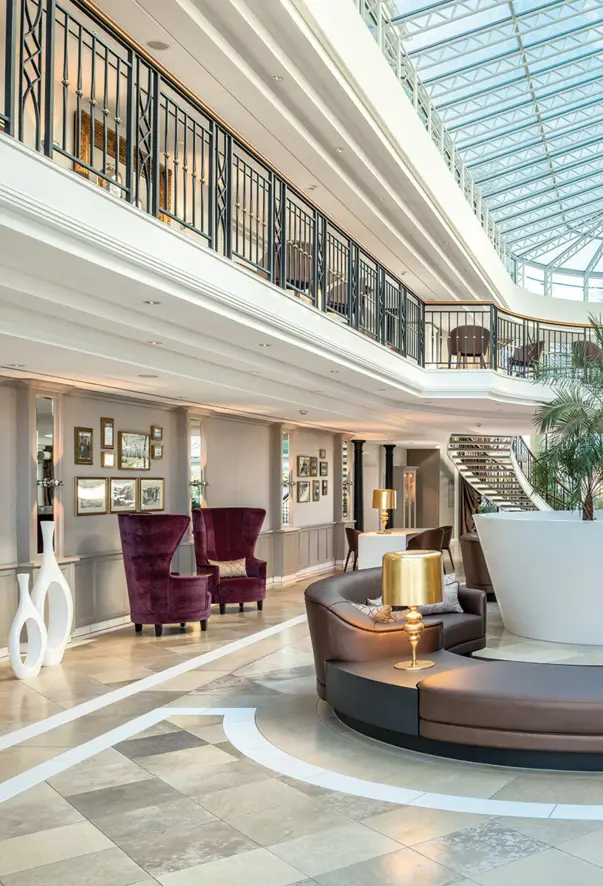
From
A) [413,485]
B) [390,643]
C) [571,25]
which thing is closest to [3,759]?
[390,643]

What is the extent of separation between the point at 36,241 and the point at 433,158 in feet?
31.0

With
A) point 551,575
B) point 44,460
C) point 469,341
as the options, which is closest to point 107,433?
point 44,460

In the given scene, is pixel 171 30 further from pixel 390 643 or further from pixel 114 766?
pixel 114 766

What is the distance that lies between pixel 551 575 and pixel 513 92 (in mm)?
10216

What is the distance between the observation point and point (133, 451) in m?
9.87

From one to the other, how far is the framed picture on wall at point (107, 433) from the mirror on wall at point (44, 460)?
3.27 ft

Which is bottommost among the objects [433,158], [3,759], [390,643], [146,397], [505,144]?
[3,759]

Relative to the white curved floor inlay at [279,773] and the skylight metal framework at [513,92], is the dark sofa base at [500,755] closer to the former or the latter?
the white curved floor inlay at [279,773]

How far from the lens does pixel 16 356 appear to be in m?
6.54

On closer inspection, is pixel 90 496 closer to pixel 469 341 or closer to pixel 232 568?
pixel 232 568

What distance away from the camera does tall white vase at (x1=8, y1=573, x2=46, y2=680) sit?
6.80 metres

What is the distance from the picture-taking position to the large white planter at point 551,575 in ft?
25.9

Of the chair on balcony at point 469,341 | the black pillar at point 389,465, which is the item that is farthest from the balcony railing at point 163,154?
the black pillar at point 389,465

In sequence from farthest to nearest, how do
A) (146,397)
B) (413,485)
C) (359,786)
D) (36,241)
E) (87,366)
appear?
(413,485)
(146,397)
(87,366)
(359,786)
(36,241)
